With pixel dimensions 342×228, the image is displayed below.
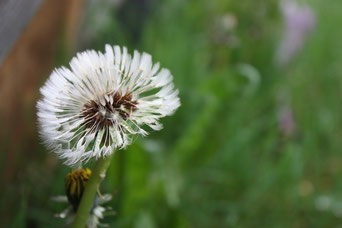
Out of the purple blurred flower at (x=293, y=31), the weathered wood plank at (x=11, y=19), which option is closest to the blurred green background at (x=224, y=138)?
the purple blurred flower at (x=293, y=31)

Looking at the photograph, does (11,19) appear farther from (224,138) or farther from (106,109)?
(224,138)

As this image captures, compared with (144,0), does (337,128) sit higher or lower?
lower

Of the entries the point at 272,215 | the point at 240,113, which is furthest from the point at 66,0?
the point at 272,215

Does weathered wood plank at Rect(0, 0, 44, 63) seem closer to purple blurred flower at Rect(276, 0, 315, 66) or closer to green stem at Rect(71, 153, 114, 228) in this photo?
green stem at Rect(71, 153, 114, 228)

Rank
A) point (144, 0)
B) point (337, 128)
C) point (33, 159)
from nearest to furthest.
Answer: point (33, 159)
point (337, 128)
point (144, 0)

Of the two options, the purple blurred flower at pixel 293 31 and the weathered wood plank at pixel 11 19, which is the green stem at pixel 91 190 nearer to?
the weathered wood plank at pixel 11 19

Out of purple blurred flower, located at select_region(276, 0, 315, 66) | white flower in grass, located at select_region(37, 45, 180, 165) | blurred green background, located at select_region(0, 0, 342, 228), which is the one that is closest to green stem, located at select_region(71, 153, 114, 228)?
white flower in grass, located at select_region(37, 45, 180, 165)

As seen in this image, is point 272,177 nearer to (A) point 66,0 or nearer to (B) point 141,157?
(B) point 141,157
